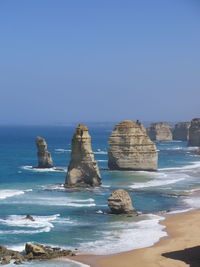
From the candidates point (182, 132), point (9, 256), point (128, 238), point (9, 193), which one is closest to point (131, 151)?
point (9, 193)

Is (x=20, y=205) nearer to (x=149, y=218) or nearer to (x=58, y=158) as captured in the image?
(x=149, y=218)

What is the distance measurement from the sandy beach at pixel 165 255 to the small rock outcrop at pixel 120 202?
236 inches

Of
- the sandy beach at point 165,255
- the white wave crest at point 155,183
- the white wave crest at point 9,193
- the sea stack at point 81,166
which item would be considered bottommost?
the sandy beach at point 165,255

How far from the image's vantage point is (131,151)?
87.9 metres

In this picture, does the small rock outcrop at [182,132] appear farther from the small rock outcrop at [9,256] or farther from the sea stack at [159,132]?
the small rock outcrop at [9,256]

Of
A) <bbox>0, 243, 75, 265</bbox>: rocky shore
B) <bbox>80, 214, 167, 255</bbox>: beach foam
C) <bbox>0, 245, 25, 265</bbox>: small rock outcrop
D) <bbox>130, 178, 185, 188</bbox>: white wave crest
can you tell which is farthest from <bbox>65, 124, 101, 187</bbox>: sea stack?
<bbox>0, 245, 25, 265</bbox>: small rock outcrop

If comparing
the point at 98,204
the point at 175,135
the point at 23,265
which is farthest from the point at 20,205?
the point at 175,135

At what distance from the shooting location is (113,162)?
294 feet

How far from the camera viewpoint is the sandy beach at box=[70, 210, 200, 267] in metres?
35.8

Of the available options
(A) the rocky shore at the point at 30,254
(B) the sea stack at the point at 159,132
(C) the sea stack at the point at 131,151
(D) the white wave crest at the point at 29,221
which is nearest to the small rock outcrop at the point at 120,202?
(D) the white wave crest at the point at 29,221

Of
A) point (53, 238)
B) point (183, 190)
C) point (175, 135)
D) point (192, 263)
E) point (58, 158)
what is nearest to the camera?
point (192, 263)

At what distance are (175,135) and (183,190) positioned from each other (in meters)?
131

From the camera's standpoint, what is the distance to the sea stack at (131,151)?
88.5m

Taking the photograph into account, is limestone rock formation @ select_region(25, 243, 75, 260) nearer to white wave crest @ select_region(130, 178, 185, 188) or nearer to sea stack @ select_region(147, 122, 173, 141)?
white wave crest @ select_region(130, 178, 185, 188)
